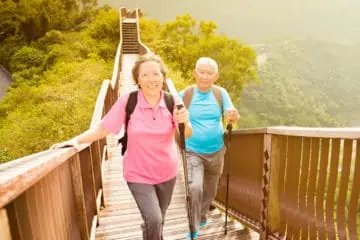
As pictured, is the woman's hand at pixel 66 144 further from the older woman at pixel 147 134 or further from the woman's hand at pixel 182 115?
the woman's hand at pixel 182 115

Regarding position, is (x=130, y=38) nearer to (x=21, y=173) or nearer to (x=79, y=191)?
(x=79, y=191)

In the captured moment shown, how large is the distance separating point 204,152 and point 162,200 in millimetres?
922

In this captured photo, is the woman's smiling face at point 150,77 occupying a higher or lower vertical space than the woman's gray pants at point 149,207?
higher

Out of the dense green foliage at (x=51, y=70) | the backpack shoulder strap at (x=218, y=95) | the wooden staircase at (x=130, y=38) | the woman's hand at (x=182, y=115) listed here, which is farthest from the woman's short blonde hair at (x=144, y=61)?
the wooden staircase at (x=130, y=38)

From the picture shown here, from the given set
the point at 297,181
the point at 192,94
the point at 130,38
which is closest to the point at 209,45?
the point at 130,38

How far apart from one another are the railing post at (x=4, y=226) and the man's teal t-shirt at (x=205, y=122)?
255 centimetres

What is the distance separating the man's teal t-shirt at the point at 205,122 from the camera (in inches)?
147

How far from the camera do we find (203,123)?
3732 mm

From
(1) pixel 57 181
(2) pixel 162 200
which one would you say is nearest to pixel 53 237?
(1) pixel 57 181

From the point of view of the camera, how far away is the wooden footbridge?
1.63 m

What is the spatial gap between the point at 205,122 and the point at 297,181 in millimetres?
1162

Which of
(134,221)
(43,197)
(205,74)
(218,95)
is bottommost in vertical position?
(134,221)

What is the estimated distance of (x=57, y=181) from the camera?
89.2 inches

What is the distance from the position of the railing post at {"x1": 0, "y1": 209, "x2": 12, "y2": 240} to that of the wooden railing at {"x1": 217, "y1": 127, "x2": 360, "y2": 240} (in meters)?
2.07
